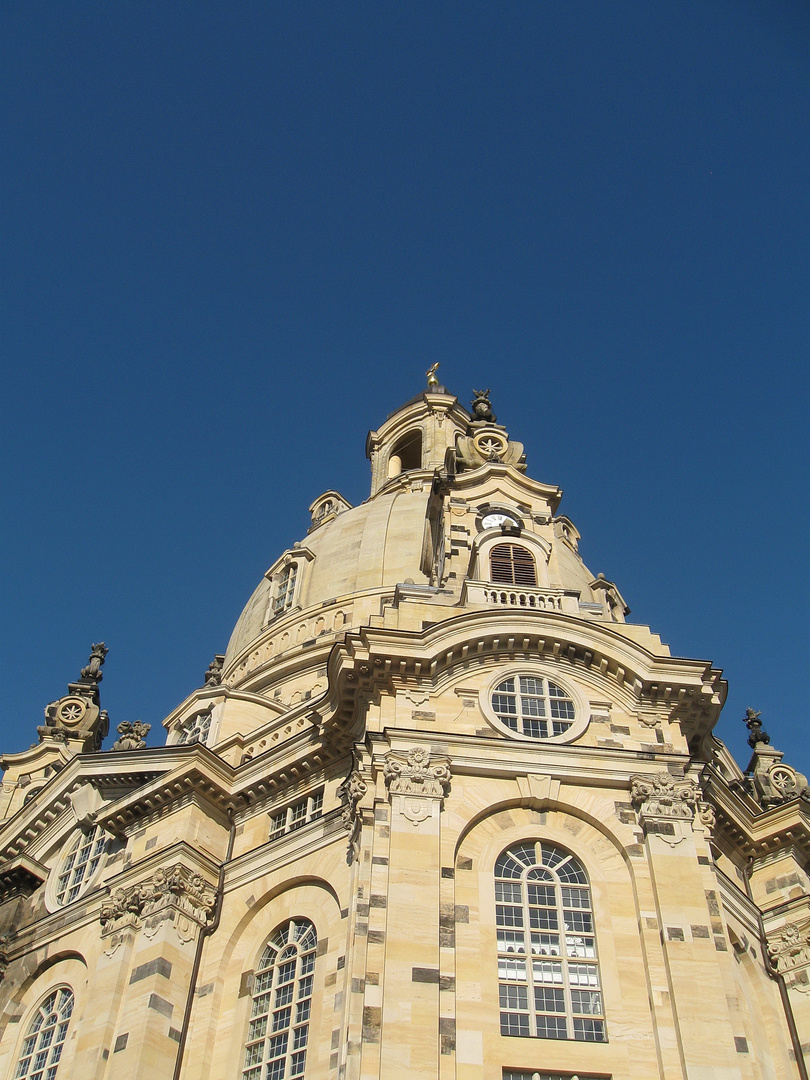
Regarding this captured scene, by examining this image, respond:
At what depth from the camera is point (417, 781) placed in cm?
2959

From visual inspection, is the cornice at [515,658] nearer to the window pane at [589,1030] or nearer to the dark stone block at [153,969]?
the dark stone block at [153,969]

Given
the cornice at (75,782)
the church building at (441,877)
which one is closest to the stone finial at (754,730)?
the church building at (441,877)

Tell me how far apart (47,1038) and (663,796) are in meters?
19.7

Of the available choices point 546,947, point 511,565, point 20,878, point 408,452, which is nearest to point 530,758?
point 546,947

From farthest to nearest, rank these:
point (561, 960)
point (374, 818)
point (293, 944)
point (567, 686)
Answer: point (567, 686) → point (293, 944) → point (374, 818) → point (561, 960)

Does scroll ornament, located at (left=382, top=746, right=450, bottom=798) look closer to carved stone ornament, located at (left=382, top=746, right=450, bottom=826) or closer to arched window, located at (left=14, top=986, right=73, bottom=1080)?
carved stone ornament, located at (left=382, top=746, right=450, bottom=826)

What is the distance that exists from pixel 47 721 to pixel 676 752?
32778 millimetres

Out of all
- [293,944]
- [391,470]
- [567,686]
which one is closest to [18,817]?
Result: [293,944]

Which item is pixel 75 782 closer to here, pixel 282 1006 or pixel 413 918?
pixel 282 1006

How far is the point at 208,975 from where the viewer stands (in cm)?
3122

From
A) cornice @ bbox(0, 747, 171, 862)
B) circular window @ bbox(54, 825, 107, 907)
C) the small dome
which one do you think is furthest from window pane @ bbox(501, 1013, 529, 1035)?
the small dome

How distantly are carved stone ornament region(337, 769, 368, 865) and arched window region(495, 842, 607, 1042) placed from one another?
3793 millimetres

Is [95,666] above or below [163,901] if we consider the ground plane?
above

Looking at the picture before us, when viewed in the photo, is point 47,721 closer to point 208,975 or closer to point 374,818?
point 208,975
